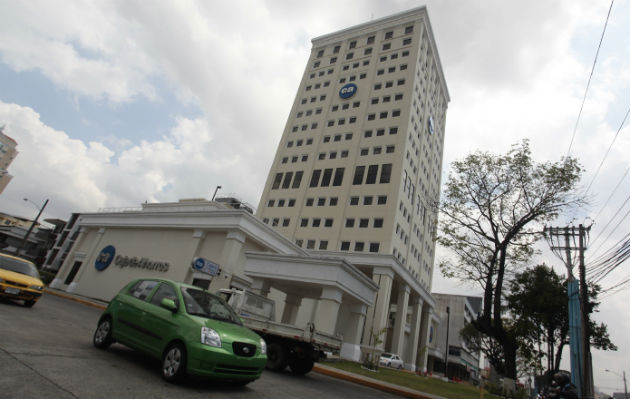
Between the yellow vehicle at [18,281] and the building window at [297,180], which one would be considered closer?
the yellow vehicle at [18,281]

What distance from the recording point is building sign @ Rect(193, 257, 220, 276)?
21.0 metres

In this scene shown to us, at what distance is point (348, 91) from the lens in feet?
149

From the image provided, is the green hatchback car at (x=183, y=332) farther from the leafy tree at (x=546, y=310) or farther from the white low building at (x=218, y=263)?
the leafy tree at (x=546, y=310)

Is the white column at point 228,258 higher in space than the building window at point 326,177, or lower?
lower

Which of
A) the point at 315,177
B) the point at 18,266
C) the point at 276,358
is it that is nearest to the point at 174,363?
the point at 276,358

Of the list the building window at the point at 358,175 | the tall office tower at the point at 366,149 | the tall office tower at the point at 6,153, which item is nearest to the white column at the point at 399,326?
the tall office tower at the point at 366,149

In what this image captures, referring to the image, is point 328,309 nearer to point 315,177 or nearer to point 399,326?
point 399,326

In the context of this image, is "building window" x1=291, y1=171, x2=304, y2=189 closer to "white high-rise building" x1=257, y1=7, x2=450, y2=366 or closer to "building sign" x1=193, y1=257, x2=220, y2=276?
"white high-rise building" x1=257, y1=7, x2=450, y2=366

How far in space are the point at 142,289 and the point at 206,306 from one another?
1.70 metres

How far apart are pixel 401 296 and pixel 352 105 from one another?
25.5 meters

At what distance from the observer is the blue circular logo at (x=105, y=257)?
2989 cm

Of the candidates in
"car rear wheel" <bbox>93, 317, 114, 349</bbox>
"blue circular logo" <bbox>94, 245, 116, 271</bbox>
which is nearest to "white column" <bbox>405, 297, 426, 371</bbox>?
"blue circular logo" <bbox>94, 245, 116, 271</bbox>

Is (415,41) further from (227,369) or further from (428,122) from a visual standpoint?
(227,369)

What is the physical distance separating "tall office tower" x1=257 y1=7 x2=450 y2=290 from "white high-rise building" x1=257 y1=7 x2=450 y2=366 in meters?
0.14
